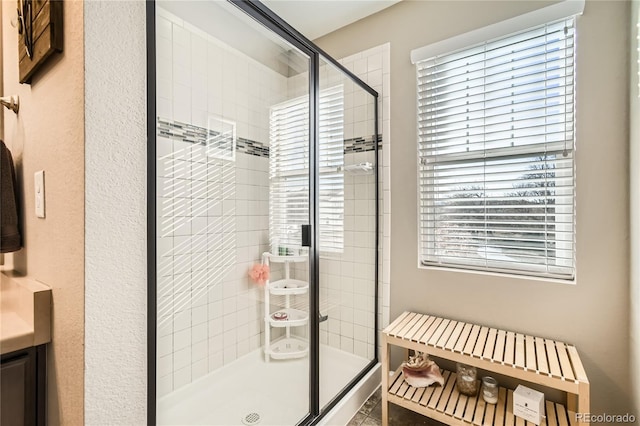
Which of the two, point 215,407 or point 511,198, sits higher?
point 511,198

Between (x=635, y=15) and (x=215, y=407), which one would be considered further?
(x=215, y=407)

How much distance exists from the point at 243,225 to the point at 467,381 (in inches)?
56.7

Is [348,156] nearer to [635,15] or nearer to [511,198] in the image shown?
[511,198]

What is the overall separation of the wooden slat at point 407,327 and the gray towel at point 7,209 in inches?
64.8

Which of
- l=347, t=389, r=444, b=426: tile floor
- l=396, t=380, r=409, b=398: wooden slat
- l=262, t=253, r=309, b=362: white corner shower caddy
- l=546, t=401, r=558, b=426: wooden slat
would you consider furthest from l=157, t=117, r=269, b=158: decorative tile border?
l=546, t=401, r=558, b=426: wooden slat

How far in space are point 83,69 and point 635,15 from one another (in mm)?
2052

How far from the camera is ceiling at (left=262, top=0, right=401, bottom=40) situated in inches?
75.5

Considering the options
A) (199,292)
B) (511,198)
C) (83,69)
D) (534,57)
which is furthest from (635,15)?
(199,292)

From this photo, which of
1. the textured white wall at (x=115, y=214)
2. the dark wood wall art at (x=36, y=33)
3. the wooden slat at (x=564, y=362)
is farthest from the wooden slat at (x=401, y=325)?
the dark wood wall art at (x=36, y=33)

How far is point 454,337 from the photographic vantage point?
59.7 inches

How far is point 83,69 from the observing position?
660 millimetres

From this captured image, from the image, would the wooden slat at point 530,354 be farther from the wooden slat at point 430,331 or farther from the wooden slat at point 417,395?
the wooden slat at point 417,395

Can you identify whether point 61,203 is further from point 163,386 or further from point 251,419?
point 251,419

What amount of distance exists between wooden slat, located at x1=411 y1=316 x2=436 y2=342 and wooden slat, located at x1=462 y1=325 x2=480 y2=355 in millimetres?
211
